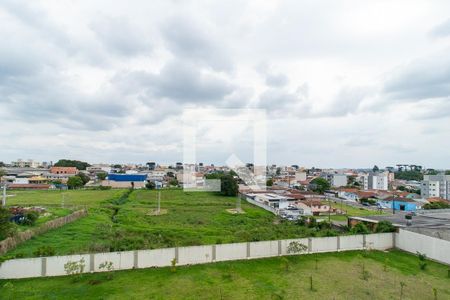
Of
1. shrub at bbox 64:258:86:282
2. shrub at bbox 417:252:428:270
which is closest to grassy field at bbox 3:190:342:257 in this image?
shrub at bbox 64:258:86:282

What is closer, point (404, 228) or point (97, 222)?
point (404, 228)

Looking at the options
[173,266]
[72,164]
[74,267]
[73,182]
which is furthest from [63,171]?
[173,266]

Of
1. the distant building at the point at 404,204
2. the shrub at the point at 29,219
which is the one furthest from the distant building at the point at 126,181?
the distant building at the point at 404,204

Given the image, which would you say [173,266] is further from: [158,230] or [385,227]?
[385,227]

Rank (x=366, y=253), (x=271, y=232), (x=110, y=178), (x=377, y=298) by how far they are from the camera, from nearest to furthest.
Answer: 1. (x=377, y=298)
2. (x=366, y=253)
3. (x=271, y=232)
4. (x=110, y=178)

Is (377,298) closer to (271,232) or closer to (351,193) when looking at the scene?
(271,232)

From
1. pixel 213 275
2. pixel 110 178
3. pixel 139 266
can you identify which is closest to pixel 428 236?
pixel 213 275

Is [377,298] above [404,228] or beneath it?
beneath
